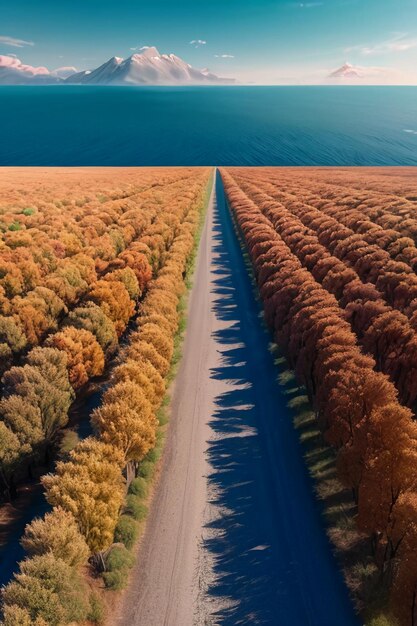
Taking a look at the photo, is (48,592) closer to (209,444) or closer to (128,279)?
(209,444)

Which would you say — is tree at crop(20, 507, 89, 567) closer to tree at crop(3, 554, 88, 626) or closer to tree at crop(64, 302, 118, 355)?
tree at crop(3, 554, 88, 626)

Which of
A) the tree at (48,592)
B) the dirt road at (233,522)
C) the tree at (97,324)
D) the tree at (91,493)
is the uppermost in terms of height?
the tree at (97,324)

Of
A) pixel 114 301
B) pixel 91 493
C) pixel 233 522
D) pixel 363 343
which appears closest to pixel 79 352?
pixel 114 301

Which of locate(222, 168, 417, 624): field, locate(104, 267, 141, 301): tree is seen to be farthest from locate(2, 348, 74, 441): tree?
locate(222, 168, 417, 624): field

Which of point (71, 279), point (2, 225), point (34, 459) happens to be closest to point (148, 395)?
point (34, 459)

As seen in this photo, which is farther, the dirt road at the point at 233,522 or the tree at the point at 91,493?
the dirt road at the point at 233,522

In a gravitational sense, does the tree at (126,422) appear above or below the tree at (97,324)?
below

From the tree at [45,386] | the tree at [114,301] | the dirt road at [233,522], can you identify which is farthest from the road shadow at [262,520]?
the tree at [114,301]

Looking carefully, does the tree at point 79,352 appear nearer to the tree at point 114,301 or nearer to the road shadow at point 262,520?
the tree at point 114,301
